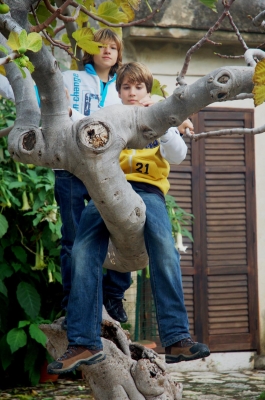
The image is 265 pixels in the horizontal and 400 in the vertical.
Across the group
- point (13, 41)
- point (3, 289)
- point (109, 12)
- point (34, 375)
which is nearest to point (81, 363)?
point (13, 41)

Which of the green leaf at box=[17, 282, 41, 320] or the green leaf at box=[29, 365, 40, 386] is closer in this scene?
the green leaf at box=[17, 282, 41, 320]

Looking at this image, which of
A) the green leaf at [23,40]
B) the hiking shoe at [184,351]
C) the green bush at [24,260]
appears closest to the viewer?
the green leaf at [23,40]

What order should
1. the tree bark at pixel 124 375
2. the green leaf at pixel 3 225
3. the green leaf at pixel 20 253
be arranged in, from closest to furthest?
1. the tree bark at pixel 124 375
2. the green leaf at pixel 3 225
3. the green leaf at pixel 20 253

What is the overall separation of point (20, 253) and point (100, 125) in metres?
3.51

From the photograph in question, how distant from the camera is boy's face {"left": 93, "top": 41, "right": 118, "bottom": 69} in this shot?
4840 mm

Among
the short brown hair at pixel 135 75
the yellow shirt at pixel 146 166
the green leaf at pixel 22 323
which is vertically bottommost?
the green leaf at pixel 22 323

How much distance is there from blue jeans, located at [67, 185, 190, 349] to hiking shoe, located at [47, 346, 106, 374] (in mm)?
37

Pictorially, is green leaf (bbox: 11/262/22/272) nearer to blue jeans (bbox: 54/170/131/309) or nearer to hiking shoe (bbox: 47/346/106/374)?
blue jeans (bbox: 54/170/131/309)

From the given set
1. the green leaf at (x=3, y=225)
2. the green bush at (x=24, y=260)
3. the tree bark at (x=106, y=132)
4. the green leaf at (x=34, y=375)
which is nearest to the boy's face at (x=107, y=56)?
the tree bark at (x=106, y=132)

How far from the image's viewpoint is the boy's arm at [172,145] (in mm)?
4102

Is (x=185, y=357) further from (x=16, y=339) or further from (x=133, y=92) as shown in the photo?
(x=16, y=339)

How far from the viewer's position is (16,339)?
6.60 meters

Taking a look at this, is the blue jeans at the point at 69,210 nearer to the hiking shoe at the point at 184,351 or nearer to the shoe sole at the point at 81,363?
the shoe sole at the point at 81,363

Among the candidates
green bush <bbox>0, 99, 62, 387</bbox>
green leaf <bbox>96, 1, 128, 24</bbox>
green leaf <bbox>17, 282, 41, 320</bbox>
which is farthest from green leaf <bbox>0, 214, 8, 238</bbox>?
green leaf <bbox>96, 1, 128, 24</bbox>
